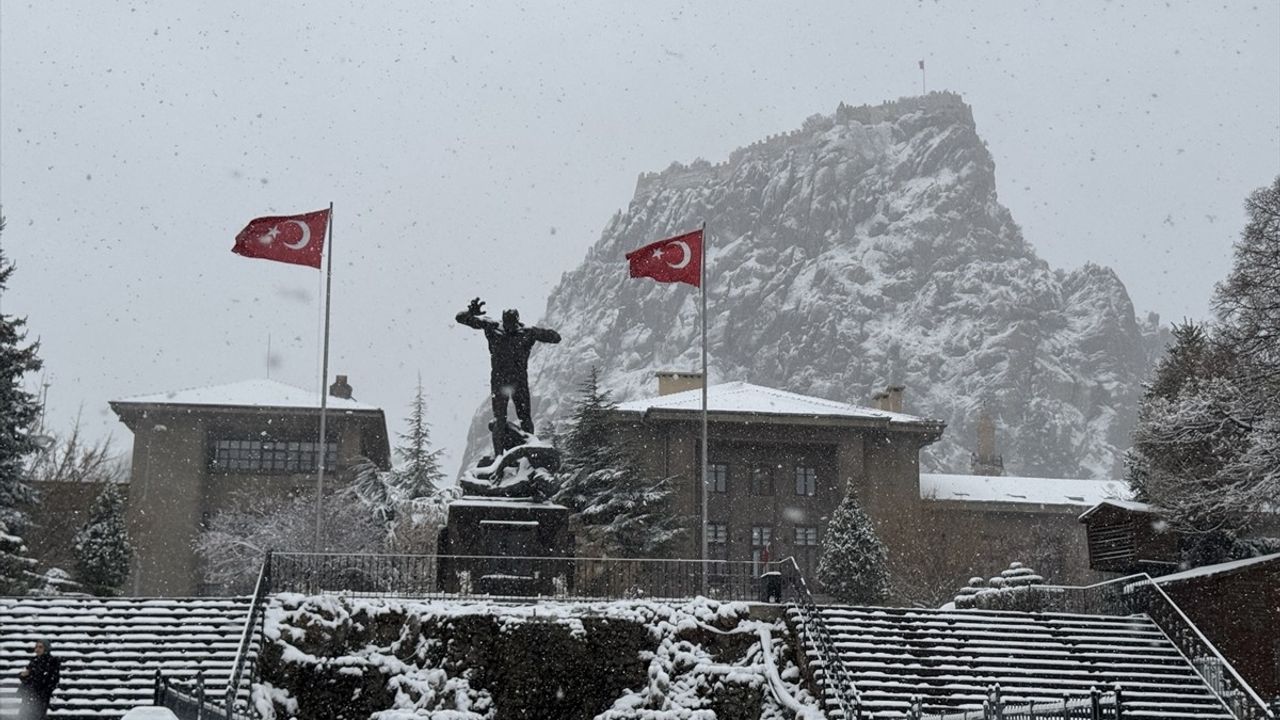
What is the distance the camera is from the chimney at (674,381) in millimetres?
58062

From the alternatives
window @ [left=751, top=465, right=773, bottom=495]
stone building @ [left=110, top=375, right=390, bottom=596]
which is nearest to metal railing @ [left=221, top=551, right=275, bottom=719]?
stone building @ [left=110, top=375, right=390, bottom=596]

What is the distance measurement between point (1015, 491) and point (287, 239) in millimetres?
39979

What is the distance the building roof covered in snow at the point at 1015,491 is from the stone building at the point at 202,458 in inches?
973

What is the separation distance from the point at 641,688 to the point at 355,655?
4.48 metres

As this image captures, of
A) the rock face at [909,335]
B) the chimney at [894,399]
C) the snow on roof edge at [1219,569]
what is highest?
the rock face at [909,335]

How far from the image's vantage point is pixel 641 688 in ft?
70.4

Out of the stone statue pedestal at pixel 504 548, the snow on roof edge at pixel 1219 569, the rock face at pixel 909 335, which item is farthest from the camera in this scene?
the rock face at pixel 909 335

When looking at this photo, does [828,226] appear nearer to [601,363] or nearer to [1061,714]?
[601,363]

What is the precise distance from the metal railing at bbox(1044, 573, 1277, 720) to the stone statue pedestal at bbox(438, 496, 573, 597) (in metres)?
10.5

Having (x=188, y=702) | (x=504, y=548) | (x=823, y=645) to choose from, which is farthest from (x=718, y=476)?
(x=188, y=702)

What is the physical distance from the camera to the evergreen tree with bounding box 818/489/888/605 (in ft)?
126

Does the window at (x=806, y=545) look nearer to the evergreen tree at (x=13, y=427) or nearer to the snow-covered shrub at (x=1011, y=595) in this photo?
the snow-covered shrub at (x=1011, y=595)

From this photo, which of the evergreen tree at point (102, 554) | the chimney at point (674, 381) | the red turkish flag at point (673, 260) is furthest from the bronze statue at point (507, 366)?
the chimney at point (674, 381)

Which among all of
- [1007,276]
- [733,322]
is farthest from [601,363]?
[1007,276]
